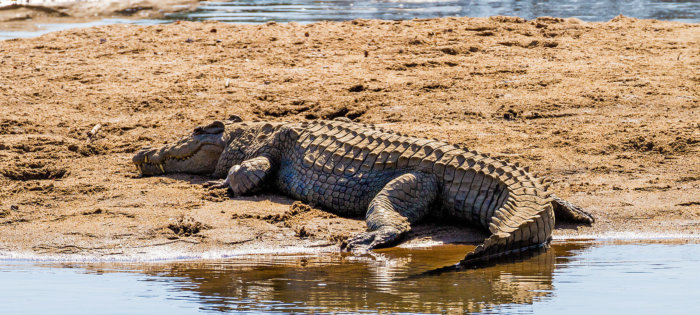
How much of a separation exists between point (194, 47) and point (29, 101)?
100 inches

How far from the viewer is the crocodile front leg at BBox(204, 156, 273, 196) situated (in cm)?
704

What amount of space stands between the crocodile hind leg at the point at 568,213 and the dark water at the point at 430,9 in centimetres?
863

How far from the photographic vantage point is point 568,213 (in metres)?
6.16

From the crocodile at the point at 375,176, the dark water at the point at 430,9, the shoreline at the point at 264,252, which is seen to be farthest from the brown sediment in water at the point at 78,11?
the shoreline at the point at 264,252

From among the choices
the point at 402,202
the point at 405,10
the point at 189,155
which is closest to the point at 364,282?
the point at 402,202

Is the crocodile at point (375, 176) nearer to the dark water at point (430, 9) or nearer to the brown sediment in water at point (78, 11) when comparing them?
the dark water at point (430, 9)

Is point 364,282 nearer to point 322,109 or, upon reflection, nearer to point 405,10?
point 322,109

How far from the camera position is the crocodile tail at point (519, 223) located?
5289 mm

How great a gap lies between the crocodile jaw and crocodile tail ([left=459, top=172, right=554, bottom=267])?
2.85 meters

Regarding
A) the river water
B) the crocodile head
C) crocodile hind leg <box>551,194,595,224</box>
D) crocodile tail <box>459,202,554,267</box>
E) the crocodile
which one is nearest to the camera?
crocodile tail <box>459,202,554,267</box>

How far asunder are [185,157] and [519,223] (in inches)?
134

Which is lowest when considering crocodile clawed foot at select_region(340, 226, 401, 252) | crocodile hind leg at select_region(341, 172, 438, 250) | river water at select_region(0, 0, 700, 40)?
crocodile clawed foot at select_region(340, 226, 401, 252)

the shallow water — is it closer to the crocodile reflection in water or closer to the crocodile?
the crocodile reflection in water

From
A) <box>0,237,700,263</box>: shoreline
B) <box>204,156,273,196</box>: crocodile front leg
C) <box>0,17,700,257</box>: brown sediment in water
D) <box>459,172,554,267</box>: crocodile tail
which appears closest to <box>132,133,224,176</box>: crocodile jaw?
<box>0,17,700,257</box>: brown sediment in water
